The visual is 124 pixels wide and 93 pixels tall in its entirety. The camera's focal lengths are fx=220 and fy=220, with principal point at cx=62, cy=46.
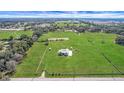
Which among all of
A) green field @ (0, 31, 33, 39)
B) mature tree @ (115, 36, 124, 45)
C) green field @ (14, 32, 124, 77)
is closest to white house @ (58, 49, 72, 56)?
green field @ (14, 32, 124, 77)

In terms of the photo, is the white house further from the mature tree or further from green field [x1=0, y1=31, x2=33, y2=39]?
the mature tree

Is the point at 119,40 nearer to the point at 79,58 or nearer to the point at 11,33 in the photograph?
the point at 79,58

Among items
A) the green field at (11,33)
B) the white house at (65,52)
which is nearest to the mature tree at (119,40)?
the white house at (65,52)

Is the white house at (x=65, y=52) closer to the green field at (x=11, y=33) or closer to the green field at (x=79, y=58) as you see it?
the green field at (x=79, y=58)

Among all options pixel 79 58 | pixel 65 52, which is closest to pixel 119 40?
pixel 79 58

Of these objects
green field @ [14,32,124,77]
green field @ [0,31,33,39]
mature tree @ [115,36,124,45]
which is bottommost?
green field @ [14,32,124,77]
